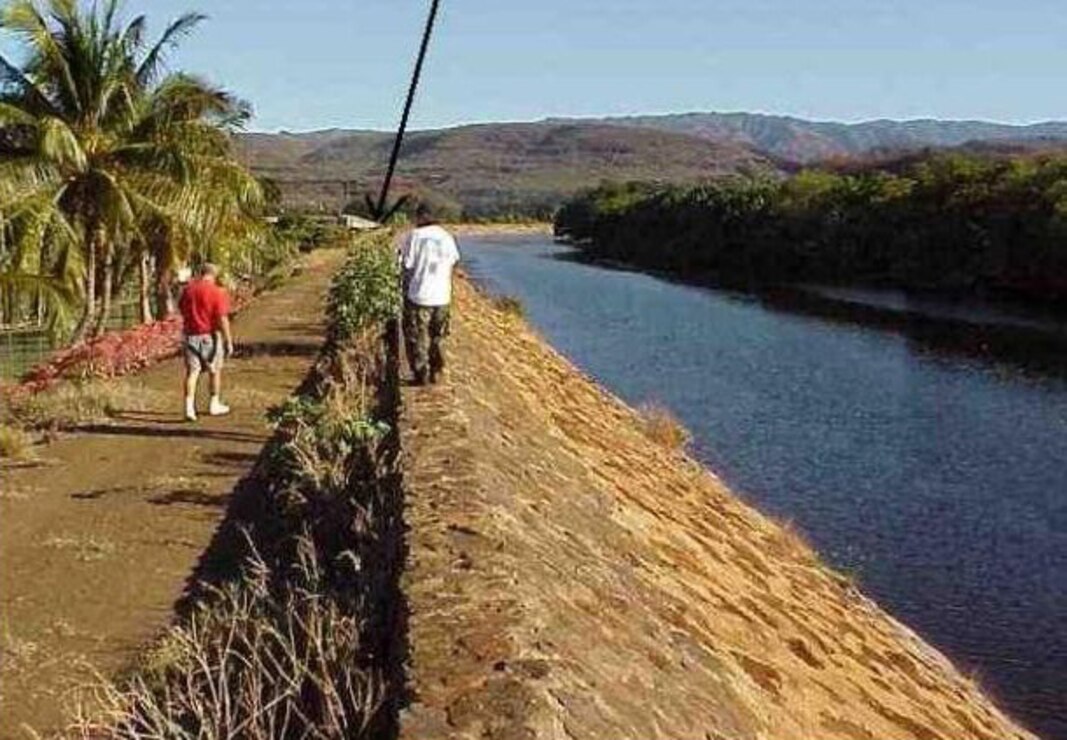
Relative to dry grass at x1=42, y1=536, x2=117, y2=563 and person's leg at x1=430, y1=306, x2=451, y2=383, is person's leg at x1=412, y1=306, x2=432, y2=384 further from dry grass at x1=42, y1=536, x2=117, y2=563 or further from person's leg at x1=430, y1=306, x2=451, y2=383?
dry grass at x1=42, y1=536, x2=117, y2=563

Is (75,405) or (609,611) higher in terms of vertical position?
(609,611)

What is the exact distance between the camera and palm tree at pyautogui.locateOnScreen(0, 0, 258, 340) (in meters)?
21.3

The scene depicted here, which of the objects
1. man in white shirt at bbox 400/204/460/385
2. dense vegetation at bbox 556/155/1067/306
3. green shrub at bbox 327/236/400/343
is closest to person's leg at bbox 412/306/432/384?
man in white shirt at bbox 400/204/460/385

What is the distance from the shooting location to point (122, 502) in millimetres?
11320

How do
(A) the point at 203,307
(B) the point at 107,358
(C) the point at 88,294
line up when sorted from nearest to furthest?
(A) the point at 203,307 < (B) the point at 107,358 < (C) the point at 88,294

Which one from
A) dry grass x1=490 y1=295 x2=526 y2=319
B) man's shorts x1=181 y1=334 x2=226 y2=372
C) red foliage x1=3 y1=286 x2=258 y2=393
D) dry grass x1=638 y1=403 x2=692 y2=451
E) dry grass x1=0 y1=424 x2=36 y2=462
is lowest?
dry grass x1=638 y1=403 x2=692 y2=451

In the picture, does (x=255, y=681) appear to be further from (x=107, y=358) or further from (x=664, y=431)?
(x=664, y=431)

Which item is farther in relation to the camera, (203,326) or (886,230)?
(886,230)

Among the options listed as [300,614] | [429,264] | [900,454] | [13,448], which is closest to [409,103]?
[300,614]

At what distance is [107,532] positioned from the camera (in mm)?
10383

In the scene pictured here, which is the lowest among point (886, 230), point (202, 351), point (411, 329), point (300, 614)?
point (886, 230)

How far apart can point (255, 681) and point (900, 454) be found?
21532 millimetres

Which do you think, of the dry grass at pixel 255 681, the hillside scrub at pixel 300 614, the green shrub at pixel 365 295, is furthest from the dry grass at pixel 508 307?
the dry grass at pixel 255 681

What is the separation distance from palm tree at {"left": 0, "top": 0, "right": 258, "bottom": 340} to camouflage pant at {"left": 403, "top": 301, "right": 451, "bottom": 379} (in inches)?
438
